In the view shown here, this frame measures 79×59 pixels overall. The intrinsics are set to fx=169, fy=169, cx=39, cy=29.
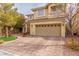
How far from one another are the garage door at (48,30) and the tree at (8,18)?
1.43ft

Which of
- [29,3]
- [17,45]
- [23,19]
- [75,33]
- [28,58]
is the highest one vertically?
[29,3]

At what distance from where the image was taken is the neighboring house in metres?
2.89

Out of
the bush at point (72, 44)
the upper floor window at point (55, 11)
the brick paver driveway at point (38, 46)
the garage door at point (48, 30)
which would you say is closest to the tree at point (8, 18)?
the brick paver driveway at point (38, 46)

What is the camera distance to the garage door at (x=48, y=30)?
2.94 m

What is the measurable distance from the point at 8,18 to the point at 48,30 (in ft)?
2.41

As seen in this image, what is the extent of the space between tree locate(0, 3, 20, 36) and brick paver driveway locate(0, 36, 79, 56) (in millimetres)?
250

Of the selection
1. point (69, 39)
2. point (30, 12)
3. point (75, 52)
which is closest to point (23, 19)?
point (30, 12)

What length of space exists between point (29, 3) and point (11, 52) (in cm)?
90

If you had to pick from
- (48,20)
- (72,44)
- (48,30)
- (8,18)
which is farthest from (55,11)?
(8,18)

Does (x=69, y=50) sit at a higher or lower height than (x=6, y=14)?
lower

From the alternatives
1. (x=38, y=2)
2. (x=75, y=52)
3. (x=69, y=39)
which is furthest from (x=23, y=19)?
(x=75, y=52)

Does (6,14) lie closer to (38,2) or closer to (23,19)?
(23,19)

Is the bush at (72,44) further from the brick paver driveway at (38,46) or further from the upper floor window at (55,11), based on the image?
the upper floor window at (55,11)

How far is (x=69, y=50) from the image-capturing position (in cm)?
284
